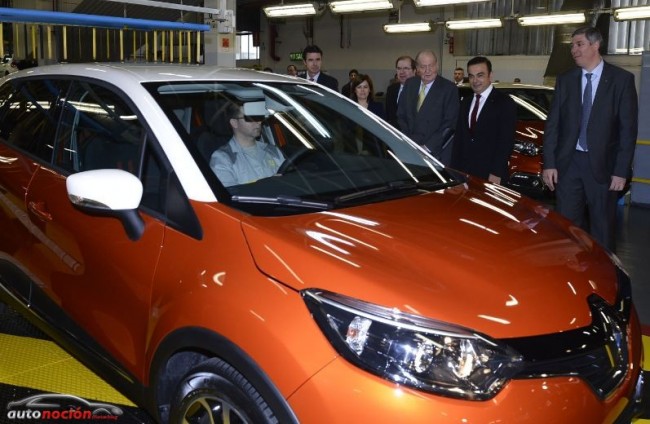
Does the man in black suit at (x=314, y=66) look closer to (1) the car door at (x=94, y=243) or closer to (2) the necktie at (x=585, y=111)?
(2) the necktie at (x=585, y=111)

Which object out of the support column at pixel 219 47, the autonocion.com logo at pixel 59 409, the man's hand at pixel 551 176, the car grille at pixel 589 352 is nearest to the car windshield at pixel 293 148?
the car grille at pixel 589 352

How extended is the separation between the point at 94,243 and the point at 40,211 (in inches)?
18.5

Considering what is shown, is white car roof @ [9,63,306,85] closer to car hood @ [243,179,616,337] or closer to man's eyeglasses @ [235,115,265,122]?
man's eyeglasses @ [235,115,265,122]

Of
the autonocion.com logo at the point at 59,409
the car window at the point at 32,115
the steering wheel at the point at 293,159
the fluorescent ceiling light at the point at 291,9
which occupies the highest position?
the fluorescent ceiling light at the point at 291,9

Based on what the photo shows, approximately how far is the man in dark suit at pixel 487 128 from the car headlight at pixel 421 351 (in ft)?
10.8

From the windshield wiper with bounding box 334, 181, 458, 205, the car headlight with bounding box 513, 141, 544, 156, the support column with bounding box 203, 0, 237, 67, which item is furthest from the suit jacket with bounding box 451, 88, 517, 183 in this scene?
the support column with bounding box 203, 0, 237, 67

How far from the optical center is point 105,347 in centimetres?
235

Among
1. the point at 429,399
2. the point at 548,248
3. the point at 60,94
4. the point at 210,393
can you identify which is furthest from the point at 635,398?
the point at 60,94

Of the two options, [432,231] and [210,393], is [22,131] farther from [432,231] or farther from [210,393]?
[432,231]

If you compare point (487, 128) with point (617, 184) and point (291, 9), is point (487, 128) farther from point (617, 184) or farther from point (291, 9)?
point (291, 9)

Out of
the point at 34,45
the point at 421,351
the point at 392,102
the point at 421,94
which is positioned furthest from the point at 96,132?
the point at 34,45

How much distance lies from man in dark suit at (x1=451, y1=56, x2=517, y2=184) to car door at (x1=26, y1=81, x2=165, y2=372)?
9.97 ft

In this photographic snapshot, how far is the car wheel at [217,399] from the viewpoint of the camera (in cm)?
175

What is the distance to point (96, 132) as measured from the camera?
104 inches
